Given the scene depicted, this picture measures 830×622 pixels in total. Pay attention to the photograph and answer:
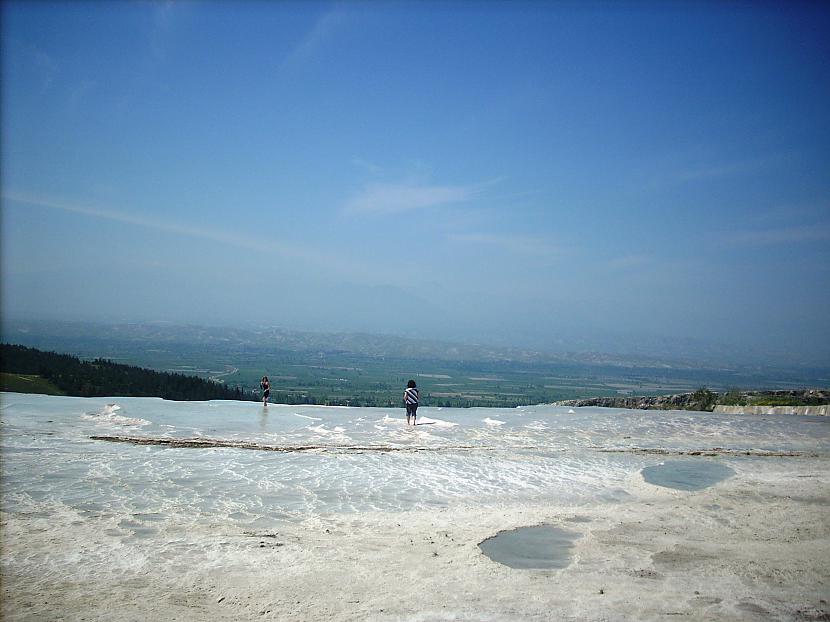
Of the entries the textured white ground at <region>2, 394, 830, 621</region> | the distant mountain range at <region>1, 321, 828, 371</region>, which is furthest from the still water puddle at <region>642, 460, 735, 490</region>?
the distant mountain range at <region>1, 321, 828, 371</region>

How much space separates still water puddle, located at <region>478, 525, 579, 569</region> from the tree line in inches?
1499

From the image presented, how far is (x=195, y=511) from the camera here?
28.7 ft

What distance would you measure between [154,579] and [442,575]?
3.22m

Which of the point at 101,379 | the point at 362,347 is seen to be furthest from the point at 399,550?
the point at 362,347

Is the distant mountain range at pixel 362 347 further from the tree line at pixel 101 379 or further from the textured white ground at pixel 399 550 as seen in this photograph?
the textured white ground at pixel 399 550

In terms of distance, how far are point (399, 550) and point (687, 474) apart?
7729mm

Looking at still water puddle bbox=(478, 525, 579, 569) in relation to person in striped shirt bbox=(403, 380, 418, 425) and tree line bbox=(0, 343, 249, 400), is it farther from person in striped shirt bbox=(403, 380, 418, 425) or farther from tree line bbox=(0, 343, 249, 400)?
tree line bbox=(0, 343, 249, 400)

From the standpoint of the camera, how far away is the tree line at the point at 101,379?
133 feet

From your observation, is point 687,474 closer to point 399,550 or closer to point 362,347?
point 399,550

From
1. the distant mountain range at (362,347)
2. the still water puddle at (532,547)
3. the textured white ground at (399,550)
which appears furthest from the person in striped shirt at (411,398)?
the distant mountain range at (362,347)

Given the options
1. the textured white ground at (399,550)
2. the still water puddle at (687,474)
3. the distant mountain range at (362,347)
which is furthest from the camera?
the distant mountain range at (362,347)

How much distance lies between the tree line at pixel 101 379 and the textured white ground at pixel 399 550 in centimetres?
3230

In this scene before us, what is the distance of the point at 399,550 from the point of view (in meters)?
7.26

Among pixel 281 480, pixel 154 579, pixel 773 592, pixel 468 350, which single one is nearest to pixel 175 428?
pixel 281 480
